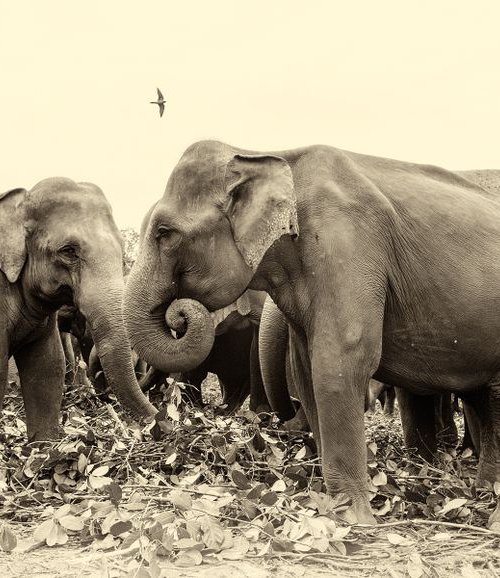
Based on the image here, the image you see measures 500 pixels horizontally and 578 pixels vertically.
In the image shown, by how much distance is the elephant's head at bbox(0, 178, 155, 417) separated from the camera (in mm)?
5715

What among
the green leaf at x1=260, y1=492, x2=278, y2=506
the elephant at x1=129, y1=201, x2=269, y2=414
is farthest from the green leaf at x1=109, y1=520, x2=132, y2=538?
the elephant at x1=129, y1=201, x2=269, y2=414

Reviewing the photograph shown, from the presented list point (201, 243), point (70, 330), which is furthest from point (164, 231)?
point (70, 330)

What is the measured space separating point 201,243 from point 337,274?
1.77 ft

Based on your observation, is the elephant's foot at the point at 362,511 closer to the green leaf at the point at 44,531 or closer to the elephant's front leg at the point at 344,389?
the elephant's front leg at the point at 344,389

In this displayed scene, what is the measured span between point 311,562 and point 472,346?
1.24 metres

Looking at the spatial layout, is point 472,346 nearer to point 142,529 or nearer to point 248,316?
point 142,529

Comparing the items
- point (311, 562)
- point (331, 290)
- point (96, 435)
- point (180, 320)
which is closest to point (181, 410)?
point (96, 435)

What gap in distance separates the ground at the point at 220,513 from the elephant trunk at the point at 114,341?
2.19 ft

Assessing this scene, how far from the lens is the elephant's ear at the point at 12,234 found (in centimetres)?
582

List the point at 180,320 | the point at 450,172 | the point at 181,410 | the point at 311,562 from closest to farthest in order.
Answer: the point at 311,562 → the point at 180,320 → the point at 450,172 → the point at 181,410

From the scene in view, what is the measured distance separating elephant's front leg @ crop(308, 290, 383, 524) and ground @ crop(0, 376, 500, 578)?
0.38 feet

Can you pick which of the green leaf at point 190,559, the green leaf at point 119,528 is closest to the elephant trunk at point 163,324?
the green leaf at point 119,528

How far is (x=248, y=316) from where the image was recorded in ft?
27.2

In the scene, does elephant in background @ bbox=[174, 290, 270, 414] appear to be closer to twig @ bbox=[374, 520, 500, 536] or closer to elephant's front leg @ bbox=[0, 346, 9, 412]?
elephant's front leg @ bbox=[0, 346, 9, 412]
